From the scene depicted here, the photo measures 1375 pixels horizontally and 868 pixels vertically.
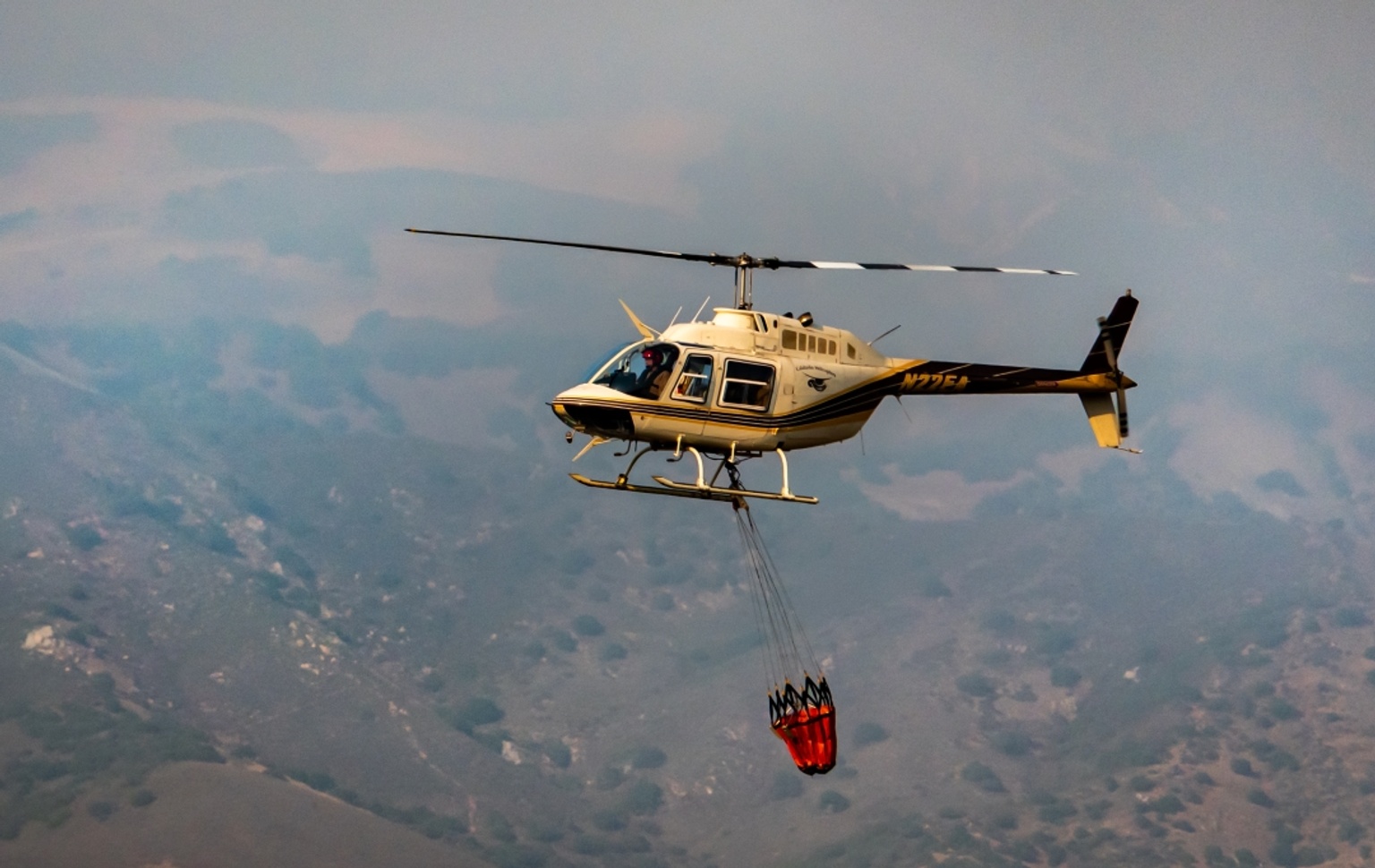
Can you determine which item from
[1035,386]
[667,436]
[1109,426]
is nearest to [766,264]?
[667,436]

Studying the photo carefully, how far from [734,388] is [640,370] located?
103 inches

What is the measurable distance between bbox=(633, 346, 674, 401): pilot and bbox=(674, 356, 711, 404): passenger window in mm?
417

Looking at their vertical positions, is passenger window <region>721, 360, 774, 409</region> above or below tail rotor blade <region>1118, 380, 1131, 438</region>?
below

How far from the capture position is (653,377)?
155ft

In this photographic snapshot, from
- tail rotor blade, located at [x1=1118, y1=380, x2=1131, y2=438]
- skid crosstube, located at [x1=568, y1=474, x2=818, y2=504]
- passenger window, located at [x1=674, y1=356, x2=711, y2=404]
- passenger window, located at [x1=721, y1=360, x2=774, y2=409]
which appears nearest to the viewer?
skid crosstube, located at [x1=568, y1=474, x2=818, y2=504]

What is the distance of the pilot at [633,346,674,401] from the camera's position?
155 ft

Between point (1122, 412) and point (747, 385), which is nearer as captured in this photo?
point (747, 385)

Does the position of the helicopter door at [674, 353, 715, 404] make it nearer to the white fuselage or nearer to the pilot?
the white fuselage

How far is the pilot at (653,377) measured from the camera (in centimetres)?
4728

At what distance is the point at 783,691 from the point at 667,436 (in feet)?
32.7

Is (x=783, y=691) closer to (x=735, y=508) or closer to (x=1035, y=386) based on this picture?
(x=735, y=508)

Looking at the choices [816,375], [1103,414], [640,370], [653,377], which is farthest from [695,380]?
[1103,414]

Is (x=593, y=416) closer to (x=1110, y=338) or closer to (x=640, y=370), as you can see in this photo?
(x=640, y=370)

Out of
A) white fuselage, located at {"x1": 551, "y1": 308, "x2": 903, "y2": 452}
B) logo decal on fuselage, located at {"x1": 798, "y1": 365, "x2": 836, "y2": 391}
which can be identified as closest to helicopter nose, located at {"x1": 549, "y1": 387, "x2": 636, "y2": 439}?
white fuselage, located at {"x1": 551, "y1": 308, "x2": 903, "y2": 452}
